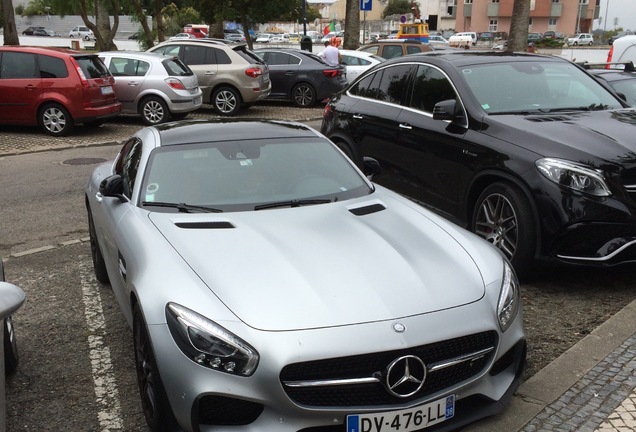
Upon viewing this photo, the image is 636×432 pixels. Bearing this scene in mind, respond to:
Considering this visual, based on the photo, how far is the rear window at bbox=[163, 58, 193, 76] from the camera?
1478 cm

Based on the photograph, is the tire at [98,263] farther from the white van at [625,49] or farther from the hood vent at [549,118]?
the white van at [625,49]

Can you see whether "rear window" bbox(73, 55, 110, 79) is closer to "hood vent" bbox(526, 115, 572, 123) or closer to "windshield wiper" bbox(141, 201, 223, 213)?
"hood vent" bbox(526, 115, 572, 123)

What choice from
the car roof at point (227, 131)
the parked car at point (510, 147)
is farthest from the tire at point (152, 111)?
the car roof at point (227, 131)

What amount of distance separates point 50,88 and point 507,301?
11.8 m

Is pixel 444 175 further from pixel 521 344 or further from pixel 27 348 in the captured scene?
pixel 27 348

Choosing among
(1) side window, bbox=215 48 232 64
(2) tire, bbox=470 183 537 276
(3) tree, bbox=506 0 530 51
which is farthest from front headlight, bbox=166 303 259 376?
(3) tree, bbox=506 0 530 51

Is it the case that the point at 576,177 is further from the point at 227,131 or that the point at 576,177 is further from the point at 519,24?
the point at 519,24

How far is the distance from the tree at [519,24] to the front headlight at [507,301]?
874 inches

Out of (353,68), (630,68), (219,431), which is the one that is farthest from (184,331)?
(353,68)

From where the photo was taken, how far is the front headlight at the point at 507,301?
3.29m

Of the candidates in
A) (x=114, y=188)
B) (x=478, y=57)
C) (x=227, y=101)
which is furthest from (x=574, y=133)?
(x=227, y=101)

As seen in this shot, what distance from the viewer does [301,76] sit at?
18.1 metres

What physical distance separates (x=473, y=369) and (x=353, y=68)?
17.6 metres

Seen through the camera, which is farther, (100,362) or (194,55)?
(194,55)
